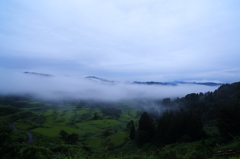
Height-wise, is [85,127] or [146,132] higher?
[146,132]

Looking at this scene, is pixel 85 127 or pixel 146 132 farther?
pixel 85 127

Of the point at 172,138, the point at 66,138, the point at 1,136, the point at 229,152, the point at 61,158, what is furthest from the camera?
the point at 66,138

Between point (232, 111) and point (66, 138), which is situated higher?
point (232, 111)

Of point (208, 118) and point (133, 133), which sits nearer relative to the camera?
point (133, 133)

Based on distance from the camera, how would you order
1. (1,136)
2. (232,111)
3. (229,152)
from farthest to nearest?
(232,111)
(1,136)
(229,152)

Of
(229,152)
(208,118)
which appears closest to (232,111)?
(229,152)

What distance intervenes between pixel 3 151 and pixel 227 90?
77361 mm

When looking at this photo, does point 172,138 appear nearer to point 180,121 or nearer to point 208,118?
point 180,121

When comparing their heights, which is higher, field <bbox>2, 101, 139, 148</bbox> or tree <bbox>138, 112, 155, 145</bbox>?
tree <bbox>138, 112, 155, 145</bbox>

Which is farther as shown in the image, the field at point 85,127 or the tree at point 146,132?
the field at point 85,127

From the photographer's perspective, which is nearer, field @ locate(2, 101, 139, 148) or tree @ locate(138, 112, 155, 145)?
tree @ locate(138, 112, 155, 145)

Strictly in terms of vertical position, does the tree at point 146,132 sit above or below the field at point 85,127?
above

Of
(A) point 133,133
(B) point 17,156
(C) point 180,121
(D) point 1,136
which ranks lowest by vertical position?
(A) point 133,133

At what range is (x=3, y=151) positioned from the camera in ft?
29.5
